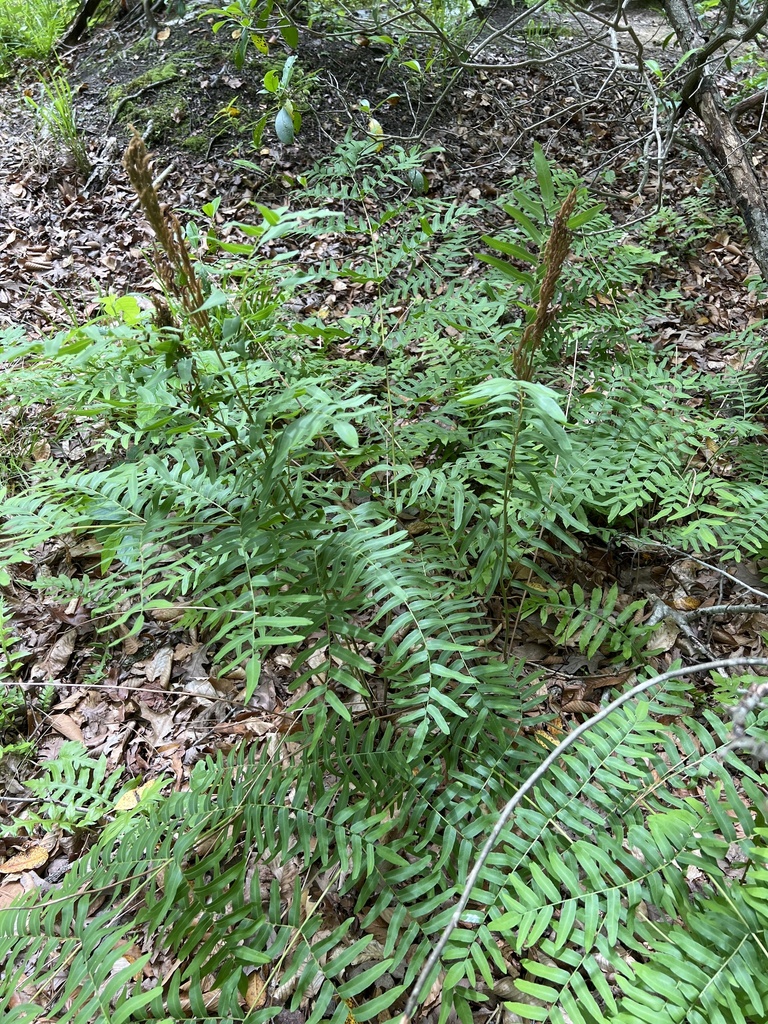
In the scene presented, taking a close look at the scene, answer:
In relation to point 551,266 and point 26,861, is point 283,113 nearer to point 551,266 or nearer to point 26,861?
point 551,266

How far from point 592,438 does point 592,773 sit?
0.99m

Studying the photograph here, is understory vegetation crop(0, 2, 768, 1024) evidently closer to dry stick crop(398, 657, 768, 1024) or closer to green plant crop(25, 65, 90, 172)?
dry stick crop(398, 657, 768, 1024)

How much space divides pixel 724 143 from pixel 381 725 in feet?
9.83

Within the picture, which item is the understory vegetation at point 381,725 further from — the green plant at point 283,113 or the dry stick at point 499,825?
the green plant at point 283,113

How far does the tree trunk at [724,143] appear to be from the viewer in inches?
106

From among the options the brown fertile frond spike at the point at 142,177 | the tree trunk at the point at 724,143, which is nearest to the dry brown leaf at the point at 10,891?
the brown fertile frond spike at the point at 142,177

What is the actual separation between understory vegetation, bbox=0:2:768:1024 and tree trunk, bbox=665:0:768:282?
1001 millimetres

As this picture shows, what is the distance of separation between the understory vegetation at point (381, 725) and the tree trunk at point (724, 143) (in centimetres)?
100

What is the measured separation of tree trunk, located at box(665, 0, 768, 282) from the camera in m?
2.70

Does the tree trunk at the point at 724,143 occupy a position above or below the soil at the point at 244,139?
below

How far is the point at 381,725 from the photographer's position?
185 centimetres

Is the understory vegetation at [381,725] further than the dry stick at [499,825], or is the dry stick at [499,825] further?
the understory vegetation at [381,725]

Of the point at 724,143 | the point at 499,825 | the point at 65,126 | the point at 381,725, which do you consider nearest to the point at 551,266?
the point at 499,825

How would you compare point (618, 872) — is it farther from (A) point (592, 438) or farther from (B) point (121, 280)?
(B) point (121, 280)
